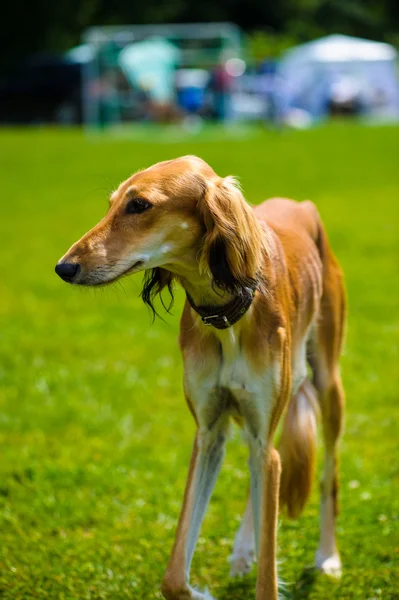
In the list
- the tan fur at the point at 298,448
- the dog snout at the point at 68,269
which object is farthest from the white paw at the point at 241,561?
the dog snout at the point at 68,269

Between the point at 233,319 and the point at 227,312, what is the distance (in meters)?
0.04

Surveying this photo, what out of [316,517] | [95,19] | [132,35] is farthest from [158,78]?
[316,517]

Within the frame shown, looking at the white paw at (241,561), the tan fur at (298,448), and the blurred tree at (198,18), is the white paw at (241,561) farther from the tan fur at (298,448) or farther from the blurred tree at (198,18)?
the blurred tree at (198,18)

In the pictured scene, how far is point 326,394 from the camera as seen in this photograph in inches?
175

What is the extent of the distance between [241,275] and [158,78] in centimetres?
2842

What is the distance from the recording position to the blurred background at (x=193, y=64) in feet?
102

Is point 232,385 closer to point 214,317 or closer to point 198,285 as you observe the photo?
point 214,317

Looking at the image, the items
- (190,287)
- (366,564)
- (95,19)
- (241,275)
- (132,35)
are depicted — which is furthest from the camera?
(95,19)

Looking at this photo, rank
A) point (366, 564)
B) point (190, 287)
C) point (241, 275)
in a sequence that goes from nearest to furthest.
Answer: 1. point (241, 275)
2. point (190, 287)
3. point (366, 564)

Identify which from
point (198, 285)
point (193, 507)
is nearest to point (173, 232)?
point (198, 285)

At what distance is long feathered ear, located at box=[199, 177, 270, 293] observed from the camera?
3.22 metres

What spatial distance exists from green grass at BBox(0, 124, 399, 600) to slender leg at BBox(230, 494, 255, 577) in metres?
0.05

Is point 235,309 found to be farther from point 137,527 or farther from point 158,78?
point 158,78

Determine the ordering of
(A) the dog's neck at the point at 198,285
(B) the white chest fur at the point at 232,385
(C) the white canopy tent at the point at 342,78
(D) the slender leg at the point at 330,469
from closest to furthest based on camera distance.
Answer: (A) the dog's neck at the point at 198,285
(B) the white chest fur at the point at 232,385
(D) the slender leg at the point at 330,469
(C) the white canopy tent at the point at 342,78
